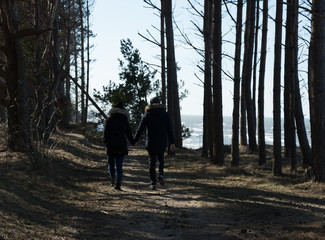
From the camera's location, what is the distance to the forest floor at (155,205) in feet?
20.4

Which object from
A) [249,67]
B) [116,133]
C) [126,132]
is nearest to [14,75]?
[116,133]

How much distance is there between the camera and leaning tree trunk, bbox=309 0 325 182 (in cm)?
955

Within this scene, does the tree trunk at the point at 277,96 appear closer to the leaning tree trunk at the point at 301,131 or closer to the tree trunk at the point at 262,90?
the leaning tree trunk at the point at 301,131

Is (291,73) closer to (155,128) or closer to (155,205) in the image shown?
(155,128)

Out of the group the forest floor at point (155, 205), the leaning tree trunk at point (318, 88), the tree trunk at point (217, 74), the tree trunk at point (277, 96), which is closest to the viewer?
the forest floor at point (155, 205)

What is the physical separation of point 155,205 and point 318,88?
481 centimetres

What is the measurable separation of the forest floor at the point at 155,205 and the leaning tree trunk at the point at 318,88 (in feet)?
2.17

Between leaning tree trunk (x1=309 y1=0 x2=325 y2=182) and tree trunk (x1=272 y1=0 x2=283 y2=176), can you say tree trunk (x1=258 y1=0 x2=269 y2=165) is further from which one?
leaning tree trunk (x1=309 y1=0 x2=325 y2=182)

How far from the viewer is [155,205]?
8273 millimetres

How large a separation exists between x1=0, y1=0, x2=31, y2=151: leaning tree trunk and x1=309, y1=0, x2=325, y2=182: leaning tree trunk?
8348mm

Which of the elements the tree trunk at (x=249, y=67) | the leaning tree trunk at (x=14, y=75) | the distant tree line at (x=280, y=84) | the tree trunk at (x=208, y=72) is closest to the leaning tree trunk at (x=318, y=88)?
the distant tree line at (x=280, y=84)

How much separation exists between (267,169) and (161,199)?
24.0ft

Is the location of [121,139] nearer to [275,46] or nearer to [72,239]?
[72,239]

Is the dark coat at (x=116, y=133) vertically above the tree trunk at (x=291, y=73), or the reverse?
the tree trunk at (x=291, y=73)
